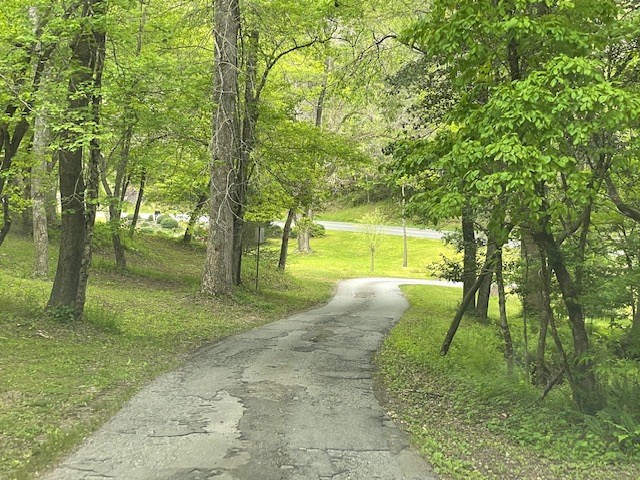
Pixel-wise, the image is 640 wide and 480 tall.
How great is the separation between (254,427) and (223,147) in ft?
34.9

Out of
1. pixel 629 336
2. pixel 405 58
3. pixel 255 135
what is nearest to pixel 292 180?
pixel 255 135

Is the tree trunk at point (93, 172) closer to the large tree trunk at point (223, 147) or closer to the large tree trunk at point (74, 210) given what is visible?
the large tree trunk at point (74, 210)

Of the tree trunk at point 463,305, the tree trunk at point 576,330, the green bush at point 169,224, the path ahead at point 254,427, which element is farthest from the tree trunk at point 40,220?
the green bush at point 169,224

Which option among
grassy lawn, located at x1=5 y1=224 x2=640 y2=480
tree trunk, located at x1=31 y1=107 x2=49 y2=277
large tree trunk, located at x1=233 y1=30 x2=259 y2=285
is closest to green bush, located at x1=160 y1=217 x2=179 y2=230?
grassy lawn, located at x1=5 y1=224 x2=640 y2=480

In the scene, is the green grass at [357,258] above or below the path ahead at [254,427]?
below

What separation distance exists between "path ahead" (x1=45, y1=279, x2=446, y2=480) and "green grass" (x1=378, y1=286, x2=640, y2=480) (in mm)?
388

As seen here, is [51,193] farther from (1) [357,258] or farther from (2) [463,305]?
(1) [357,258]

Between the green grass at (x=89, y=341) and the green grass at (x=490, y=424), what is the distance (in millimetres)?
3696

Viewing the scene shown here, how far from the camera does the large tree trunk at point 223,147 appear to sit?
14898 mm

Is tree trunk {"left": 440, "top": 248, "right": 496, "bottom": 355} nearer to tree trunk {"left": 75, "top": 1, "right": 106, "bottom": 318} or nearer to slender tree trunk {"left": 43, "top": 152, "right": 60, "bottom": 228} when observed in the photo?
tree trunk {"left": 75, "top": 1, "right": 106, "bottom": 318}

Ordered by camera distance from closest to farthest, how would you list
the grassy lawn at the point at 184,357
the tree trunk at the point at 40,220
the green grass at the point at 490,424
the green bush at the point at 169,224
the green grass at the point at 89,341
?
the green grass at the point at 490,424
the grassy lawn at the point at 184,357
the green grass at the point at 89,341
the tree trunk at the point at 40,220
the green bush at the point at 169,224

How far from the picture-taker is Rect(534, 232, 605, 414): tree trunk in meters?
6.78

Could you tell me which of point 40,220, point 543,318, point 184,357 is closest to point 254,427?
point 184,357

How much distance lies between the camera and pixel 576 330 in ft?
23.2
